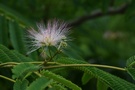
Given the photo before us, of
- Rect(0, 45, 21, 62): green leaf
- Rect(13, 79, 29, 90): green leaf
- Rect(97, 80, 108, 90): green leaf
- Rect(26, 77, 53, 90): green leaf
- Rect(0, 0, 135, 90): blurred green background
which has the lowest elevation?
Rect(26, 77, 53, 90): green leaf

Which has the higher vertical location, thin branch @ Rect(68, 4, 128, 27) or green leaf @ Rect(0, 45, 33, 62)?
thin branch @ Rect(68, 4, 128, 27)

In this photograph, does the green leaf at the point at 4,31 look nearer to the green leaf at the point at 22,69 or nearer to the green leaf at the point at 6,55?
the green leaf at the point at 6,55

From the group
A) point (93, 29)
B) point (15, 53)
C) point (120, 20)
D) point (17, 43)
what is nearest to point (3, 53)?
point (15, 53)

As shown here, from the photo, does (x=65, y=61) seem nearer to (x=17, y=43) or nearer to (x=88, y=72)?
(x=88, y=72)

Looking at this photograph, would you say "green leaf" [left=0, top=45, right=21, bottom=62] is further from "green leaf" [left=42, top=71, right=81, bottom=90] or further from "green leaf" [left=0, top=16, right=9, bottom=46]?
"green leaf" [left=0, top=16, right=9, bottom=46]

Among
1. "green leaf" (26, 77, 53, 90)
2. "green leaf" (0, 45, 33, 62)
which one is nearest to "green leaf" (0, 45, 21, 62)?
"green leaf" (0, 45, 33, 62)
